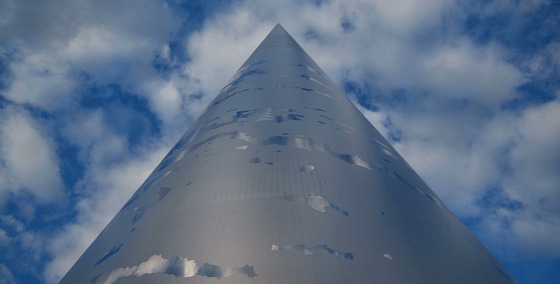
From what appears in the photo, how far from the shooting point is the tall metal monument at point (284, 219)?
1.39 meters

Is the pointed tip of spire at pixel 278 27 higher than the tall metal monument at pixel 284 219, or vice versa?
the pointed tip of spire at pixel 278 27

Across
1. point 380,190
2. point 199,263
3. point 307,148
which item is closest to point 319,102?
point 307,148

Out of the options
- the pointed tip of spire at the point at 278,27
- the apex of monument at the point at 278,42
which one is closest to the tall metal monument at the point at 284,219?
the apex of monument at the point at 278,42

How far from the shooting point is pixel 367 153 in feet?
8.13

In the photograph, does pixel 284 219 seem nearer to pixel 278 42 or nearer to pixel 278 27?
pixel 278 42

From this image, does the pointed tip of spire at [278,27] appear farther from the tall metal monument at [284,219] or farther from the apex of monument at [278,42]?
the tall metal monument at [284,219]

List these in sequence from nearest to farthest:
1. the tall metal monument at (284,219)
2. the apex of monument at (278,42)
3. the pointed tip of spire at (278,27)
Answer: the tall metal monument at (284,219), the apex of monument at (278,42), the pointed tip of spire at (278,27)

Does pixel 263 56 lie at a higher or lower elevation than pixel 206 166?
higher

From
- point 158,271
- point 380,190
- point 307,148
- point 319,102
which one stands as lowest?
point 158,271

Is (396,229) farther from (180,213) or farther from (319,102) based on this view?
(319,102)

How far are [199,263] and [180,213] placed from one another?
0.45 metres

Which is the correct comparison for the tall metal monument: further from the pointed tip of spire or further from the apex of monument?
the pointed tip of spire

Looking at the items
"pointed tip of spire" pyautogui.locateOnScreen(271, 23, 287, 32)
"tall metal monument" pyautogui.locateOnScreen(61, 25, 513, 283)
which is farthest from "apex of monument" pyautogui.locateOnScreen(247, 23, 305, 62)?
"tall metal monument" pyautogui.locateOnScreen(61, 25, 513, 283)

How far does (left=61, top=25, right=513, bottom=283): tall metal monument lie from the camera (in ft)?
4.57
